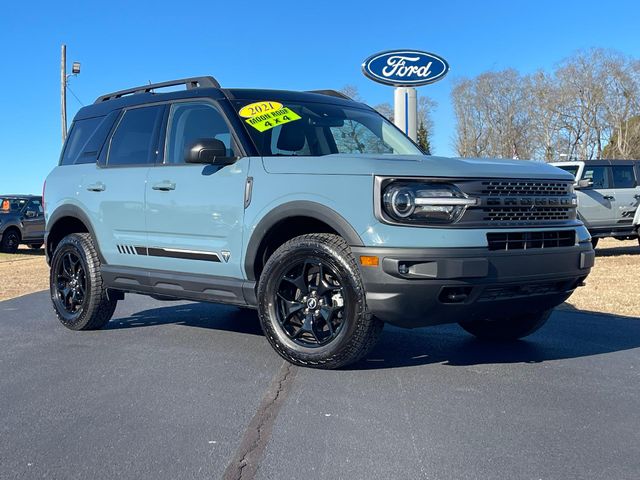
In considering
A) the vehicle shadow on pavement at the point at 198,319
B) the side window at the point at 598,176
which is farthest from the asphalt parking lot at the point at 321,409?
the side window at the point at 598,176

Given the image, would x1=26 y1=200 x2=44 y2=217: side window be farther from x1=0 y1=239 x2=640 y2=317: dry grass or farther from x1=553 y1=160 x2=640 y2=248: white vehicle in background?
x1=553 y1=160 x2=640 y2=248: white vehicle in background

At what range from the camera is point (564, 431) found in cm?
339

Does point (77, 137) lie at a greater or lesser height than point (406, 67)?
lesser

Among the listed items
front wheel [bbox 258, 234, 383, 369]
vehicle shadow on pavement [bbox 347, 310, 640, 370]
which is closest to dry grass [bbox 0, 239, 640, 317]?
vehicle shadow on pavement [bbox 347, 310, 640, 370]

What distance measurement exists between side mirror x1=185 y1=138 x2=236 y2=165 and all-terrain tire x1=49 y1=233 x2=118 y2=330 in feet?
A: 5.96

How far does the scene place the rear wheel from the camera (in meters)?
19.9

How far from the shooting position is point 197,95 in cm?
548

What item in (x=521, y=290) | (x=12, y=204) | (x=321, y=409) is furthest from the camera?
(x=12, y=204)

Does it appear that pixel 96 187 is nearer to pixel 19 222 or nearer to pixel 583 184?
pixel 583 184

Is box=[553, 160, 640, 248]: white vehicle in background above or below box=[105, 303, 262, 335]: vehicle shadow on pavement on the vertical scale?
above

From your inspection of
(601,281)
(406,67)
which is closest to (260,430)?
(601,281)

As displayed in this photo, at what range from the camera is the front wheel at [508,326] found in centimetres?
519

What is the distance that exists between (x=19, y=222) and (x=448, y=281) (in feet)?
61.8

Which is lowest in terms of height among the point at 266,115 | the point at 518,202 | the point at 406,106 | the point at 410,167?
the point at 518,202
